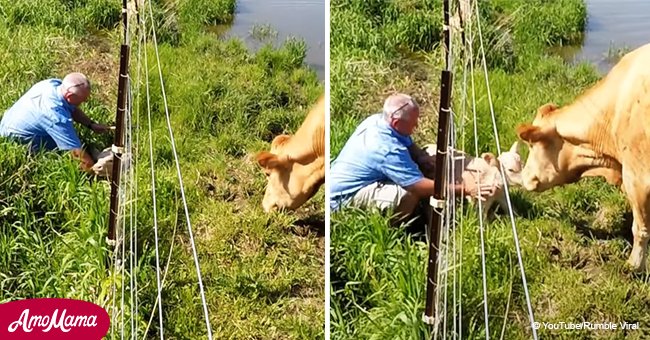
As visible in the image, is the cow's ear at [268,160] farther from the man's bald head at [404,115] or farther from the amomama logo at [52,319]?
the amomama logo at [52,319]

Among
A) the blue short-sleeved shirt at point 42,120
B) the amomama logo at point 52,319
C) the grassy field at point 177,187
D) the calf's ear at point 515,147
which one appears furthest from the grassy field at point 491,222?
the blue short-sleeved shirt at point 42,120

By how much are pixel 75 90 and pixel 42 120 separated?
12 cm

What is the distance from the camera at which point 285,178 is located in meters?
2.08

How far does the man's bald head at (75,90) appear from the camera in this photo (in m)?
2.10

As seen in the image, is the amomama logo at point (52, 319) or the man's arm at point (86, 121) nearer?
the amomama logo at point (52, 319)

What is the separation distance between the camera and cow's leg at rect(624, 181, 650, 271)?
6.46 feet

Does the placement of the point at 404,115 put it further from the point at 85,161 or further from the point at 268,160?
the point at 85,161

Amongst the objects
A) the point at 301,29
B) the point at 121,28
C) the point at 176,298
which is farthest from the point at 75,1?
the point at 176,298

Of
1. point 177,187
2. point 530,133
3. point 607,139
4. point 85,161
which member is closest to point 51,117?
point 85,161

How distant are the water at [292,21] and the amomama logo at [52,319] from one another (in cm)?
83

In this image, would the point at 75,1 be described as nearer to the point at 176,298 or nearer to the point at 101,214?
the point at 101,214

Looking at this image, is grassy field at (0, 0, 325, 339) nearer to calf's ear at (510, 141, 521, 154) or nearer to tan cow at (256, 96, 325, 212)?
tan cow at (256, 96, 325, 212)

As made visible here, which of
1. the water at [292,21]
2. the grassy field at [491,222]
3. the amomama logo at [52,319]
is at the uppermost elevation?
the water at [292,21]

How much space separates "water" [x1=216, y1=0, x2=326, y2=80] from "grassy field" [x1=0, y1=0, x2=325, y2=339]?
0.03 meters
